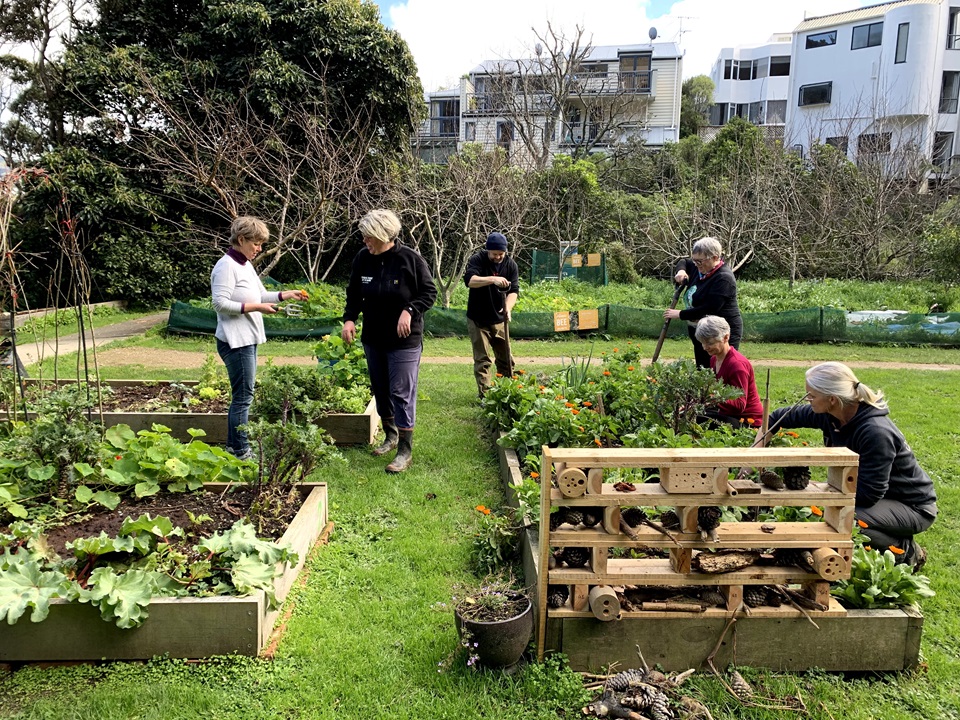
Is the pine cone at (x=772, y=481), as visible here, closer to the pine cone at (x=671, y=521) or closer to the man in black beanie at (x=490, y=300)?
the pine cone at (x=671, y=521)

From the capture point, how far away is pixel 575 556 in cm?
277

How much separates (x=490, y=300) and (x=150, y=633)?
4.40 m

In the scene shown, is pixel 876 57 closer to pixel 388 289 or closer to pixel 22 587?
pixel 388 289

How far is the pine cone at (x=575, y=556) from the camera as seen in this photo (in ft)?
9.03

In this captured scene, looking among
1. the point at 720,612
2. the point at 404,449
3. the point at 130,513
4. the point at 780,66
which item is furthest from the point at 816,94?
the point at 130,513

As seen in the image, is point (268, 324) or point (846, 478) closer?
point (846, 478)

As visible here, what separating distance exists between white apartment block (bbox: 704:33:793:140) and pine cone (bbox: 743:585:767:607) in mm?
38240

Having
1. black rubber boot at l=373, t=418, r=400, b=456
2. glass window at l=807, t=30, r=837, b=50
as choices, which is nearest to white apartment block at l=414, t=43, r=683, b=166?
glass window at l=807, t=30, r=837, b=50

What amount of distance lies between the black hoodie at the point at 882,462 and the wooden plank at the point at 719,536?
0.68m

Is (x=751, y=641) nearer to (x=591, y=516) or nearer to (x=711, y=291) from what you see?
(x=591, y=516)

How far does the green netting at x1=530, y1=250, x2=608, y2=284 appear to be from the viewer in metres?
17.6

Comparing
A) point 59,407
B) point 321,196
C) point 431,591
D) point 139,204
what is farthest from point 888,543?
point 139,204

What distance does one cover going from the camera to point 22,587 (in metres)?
2.70

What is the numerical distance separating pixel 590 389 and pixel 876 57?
31.8 metres
